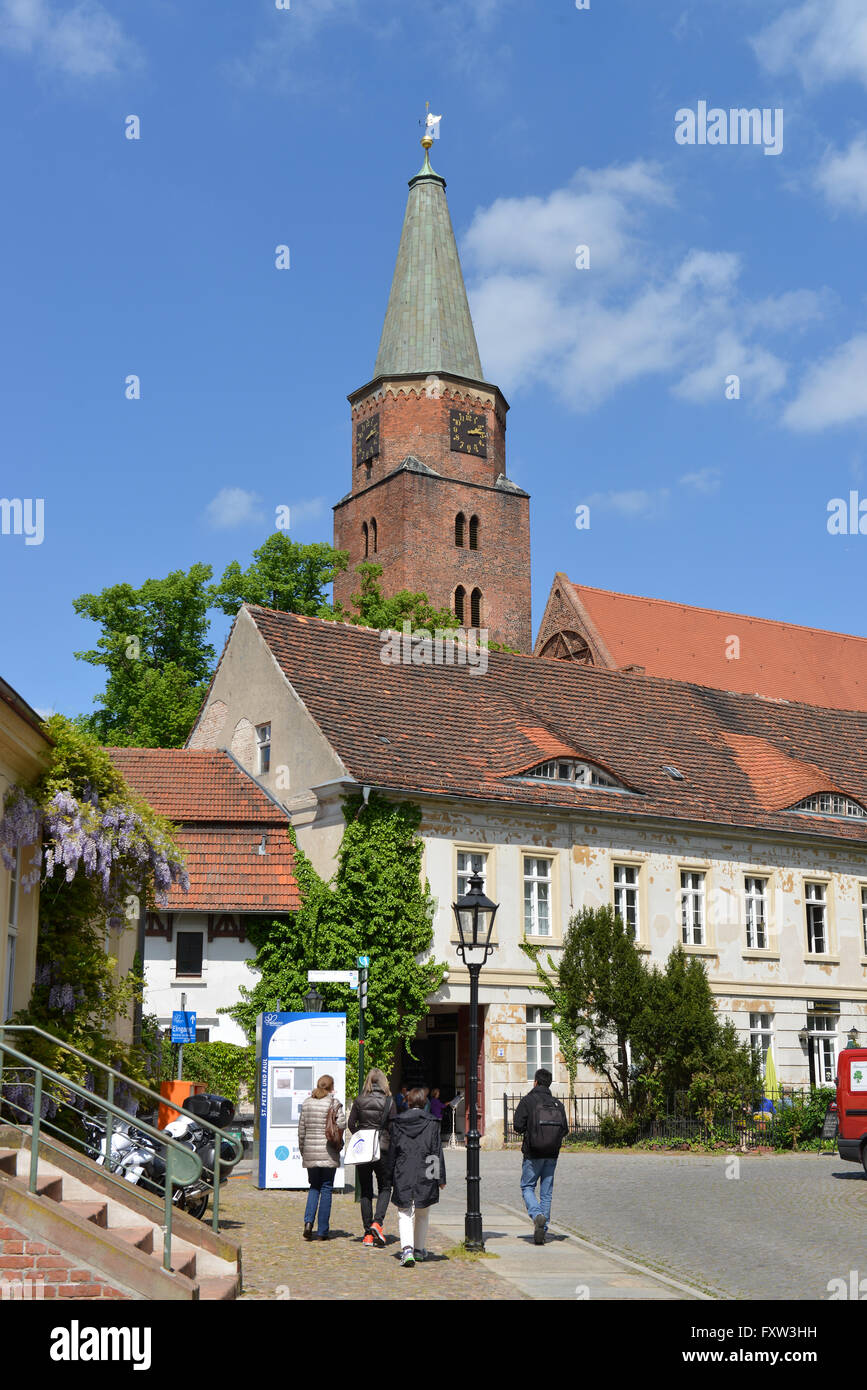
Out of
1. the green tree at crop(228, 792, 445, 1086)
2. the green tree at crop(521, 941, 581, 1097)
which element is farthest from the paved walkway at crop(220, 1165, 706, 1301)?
the green tree at crop(521, 941, 581, 1097)

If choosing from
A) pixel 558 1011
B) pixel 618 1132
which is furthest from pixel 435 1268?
pixel 558 1011

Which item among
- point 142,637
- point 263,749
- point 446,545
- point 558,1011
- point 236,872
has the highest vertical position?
point 446,545

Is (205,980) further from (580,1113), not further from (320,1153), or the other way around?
(320,1153)

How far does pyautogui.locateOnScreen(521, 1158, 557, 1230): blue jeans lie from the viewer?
15.5 m

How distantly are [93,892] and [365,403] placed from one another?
198 ft

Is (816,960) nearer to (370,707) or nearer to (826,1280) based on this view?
(370,707)

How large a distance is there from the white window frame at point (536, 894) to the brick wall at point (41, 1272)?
74.2 feet

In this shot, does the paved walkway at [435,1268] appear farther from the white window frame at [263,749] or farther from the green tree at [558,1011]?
the white window frame at [263,749]

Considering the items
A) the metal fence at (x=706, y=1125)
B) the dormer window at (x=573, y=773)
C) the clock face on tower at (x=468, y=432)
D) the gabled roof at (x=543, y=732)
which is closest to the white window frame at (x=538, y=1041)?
the metal fence at (x=706, y=1125)

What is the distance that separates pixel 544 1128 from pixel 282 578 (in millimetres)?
37402

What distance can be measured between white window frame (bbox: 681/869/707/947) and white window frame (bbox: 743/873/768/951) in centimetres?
121

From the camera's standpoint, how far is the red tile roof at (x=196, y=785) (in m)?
32.4

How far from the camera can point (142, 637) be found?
5006 centimetres
